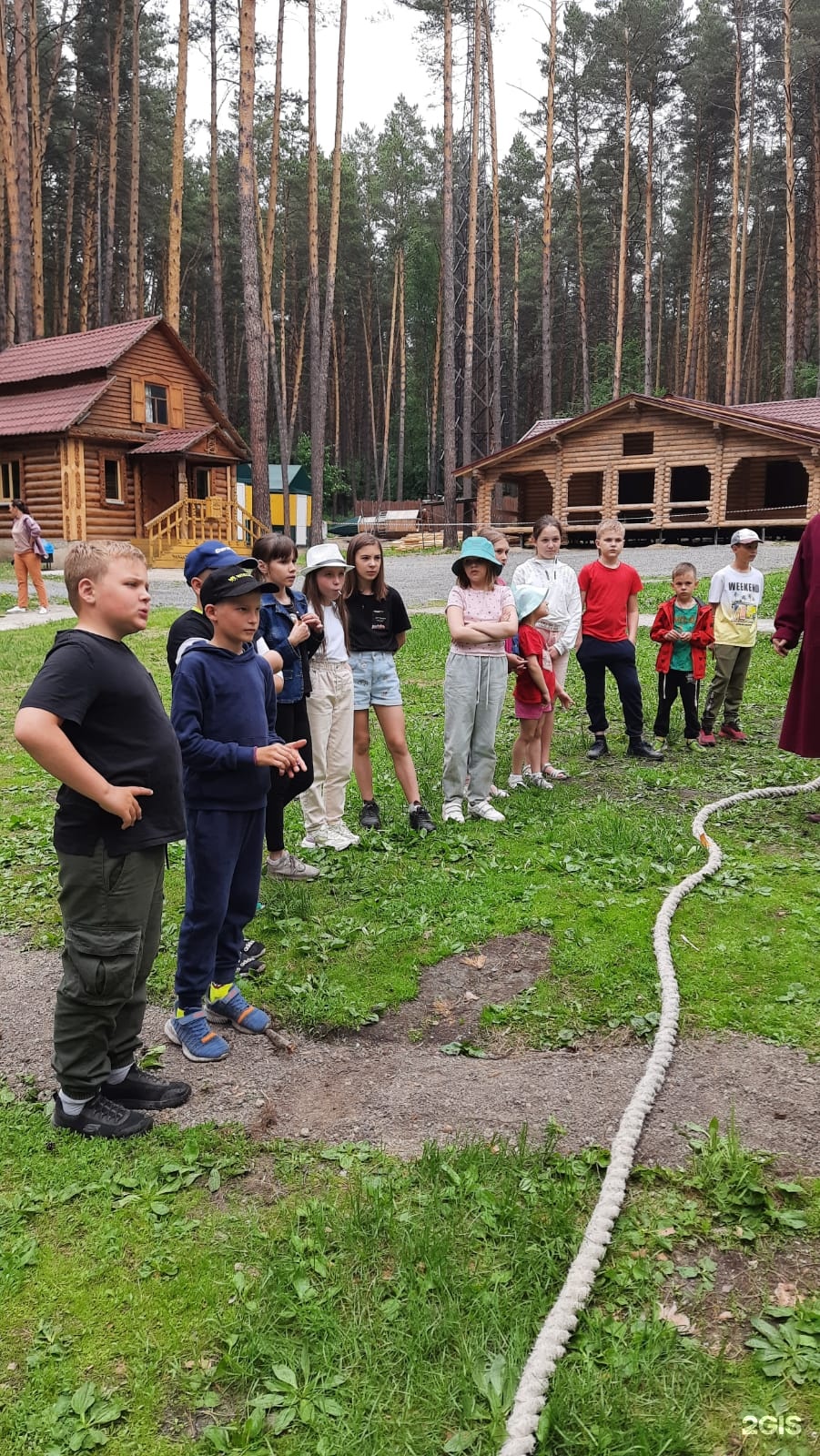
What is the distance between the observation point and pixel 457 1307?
2.41 m

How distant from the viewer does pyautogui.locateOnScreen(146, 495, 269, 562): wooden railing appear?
88.3ft

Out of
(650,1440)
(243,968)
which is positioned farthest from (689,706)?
(650,1440)

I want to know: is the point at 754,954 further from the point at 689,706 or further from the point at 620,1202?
the point at 689,706

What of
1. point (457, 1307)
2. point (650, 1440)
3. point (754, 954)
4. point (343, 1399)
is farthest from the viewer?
point (754, 954)

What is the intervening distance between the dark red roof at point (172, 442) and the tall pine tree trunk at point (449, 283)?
7.21m

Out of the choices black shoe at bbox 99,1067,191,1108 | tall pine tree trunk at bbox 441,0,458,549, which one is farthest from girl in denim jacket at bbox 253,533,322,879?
tall pine tree trunk at bbox 441,0,458,549

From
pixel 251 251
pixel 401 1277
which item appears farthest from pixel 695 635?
pixel 251 251

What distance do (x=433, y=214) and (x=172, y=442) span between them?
29.7 m

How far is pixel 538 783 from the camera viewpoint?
7.18m

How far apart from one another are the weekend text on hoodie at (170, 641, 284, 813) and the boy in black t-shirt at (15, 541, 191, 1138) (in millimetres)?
405

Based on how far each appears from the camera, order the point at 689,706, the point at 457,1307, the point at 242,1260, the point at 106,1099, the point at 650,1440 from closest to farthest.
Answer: the point at 650,1440, the point at 457,1307, the point at 242,1260, the point at 106,1099, the point at 689,706

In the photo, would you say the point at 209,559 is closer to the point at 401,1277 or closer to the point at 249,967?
the point at 249,967

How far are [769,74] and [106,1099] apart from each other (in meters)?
41.8

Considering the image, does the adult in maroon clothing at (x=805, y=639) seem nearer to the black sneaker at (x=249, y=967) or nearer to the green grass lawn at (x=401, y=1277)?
the green grass lawn at (x=401, y=1277)
